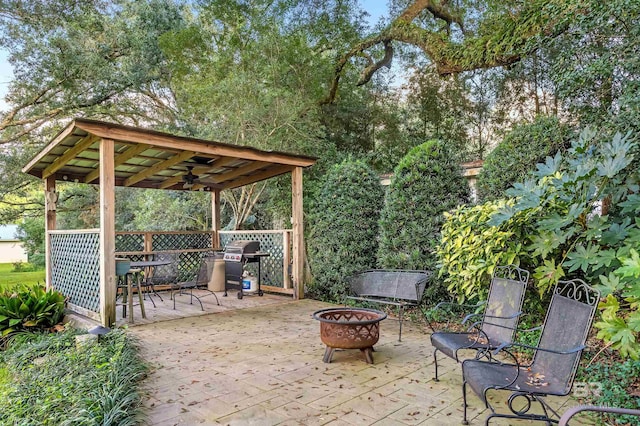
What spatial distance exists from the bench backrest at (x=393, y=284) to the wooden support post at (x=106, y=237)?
128 inches

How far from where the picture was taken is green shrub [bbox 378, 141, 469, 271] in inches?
233

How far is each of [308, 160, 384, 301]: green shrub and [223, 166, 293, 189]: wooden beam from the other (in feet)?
2.88

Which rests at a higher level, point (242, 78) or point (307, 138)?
point (242, 78)

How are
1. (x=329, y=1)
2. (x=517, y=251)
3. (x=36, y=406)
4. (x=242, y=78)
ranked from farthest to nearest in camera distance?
(x=329, y=1)
(x=242, y=78)
(x=517, y=251)
(x=36, y=406)

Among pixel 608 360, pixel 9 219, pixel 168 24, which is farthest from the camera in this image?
pixel 9 219

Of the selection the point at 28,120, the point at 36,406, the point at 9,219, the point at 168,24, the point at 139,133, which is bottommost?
the point at 36,406

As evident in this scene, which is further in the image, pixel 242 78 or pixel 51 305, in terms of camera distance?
pixel 242 78

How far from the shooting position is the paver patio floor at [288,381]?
9.14ft

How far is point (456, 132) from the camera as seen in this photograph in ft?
34.8

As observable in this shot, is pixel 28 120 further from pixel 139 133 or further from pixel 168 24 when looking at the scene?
pixel 139 133

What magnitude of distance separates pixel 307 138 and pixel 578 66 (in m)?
5.07

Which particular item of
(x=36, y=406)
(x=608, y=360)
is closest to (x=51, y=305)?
(x=36, y=406)

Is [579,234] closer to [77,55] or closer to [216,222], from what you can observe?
[216,222]

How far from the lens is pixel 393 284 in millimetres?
5340
